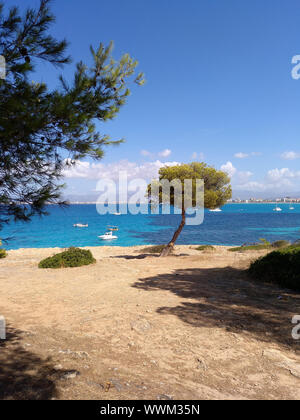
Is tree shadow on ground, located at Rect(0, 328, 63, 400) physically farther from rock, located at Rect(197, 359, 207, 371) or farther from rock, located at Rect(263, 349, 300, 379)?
rock, located at Rect(263, 349, 300, 379)

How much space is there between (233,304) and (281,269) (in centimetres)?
393

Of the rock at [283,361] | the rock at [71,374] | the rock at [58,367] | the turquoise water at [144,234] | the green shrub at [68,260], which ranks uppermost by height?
the rock at [71,374]

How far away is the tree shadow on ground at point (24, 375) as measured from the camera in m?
3.26

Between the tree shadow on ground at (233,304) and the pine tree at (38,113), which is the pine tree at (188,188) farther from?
the pine tree at (38,113)

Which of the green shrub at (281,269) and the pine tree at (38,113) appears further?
the green shrub at (281,269)

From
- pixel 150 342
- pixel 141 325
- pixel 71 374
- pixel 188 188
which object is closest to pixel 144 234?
pixel 188 188

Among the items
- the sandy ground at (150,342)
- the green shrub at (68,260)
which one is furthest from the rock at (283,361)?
the green shrub at (68,260)

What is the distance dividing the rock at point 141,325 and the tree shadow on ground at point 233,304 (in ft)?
2.54

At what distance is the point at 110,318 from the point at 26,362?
2682 mm

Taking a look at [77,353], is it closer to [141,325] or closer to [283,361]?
[141,325]

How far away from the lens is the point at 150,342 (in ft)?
17.3

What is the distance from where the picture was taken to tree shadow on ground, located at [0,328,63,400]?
3264 mm

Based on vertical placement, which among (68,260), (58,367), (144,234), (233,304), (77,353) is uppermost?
(58,367)

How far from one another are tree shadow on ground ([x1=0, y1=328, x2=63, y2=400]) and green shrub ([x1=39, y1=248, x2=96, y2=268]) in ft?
34.2
